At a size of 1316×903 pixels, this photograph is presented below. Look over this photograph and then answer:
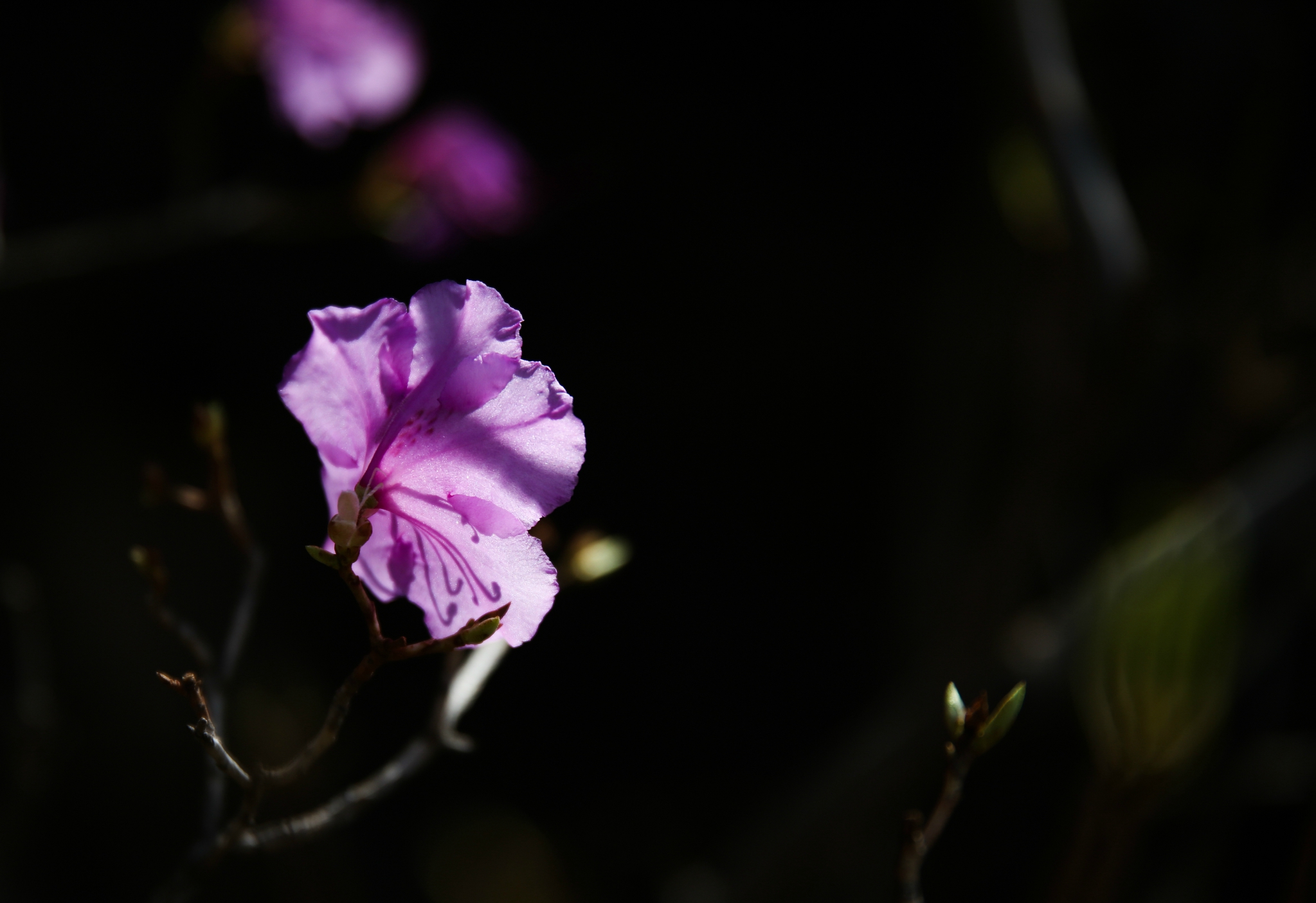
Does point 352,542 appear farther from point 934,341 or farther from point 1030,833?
point 934,341

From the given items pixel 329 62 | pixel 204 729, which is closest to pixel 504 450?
pixel 204 729

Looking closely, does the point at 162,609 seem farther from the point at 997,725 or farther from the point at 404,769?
the point at 997,725

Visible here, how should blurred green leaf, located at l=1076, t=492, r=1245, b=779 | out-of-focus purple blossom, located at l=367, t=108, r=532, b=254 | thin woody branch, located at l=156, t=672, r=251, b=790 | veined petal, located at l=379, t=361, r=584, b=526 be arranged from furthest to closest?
out-of-focus purple blossom, located at l=367, t=108, r=532, b=254 < blurred green leaf, located at l=1076, t=492, r=1245, b=779 < veined petal, located at l=379, t=361, r=584, b=526 < thin woody branch, located at l=156, t=672, r=251, b=790

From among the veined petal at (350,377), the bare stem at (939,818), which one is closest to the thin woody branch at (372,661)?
the veined petal at (350,377)

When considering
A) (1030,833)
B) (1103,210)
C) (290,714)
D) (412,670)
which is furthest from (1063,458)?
(290,714)

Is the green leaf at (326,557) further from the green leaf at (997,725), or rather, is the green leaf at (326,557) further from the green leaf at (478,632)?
the green leaf at (997,725)

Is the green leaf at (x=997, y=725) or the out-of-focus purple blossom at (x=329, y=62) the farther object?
the out-of-focus purple blossom at (x=329, y=62)

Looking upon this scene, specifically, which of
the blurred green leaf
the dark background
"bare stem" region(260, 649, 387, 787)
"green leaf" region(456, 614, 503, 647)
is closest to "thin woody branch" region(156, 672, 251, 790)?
"bare stem" region(260, 649, 387, 787)

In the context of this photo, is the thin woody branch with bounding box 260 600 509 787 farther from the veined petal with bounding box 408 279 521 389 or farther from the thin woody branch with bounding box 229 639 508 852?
the veined petal with bounding box 408 279 521 389
